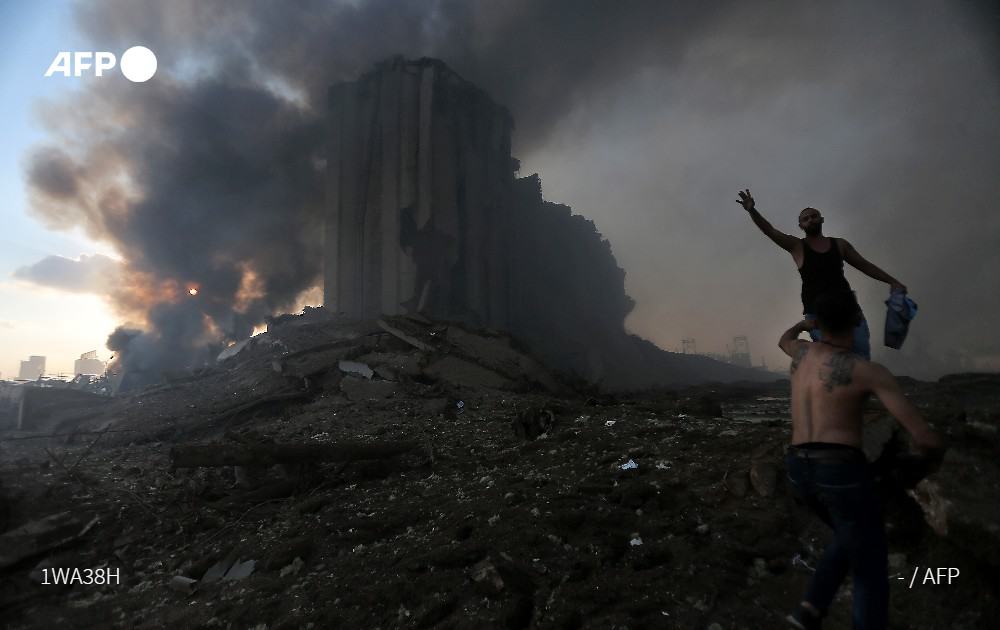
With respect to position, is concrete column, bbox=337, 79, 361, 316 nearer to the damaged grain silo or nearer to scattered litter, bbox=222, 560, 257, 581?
the damaged grain silo

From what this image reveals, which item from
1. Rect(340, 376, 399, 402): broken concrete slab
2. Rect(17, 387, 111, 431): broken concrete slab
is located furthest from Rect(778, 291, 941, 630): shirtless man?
Rect(17, 387, 111, 431): broken concrete slab

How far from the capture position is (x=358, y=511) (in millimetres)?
4250

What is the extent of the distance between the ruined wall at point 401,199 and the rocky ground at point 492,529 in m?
19.9

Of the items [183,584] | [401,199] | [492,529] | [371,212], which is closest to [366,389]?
[183,584]

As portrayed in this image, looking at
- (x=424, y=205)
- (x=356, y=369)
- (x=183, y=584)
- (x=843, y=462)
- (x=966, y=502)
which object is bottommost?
(x=183, y=584)

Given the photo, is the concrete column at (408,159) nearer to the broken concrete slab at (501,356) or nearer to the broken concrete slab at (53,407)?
the broken concrete slab at (501,356)

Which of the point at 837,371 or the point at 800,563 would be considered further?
the point at 800,563

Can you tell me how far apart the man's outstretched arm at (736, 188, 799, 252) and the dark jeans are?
1.65 meters

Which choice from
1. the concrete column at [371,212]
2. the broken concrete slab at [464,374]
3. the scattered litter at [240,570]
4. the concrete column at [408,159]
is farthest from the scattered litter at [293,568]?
the concrete column at [371,212]

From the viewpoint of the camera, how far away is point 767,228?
3.03 m

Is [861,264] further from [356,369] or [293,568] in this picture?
[356,369]

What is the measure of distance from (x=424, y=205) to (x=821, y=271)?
82.3 ft

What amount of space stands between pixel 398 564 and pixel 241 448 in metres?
2.96

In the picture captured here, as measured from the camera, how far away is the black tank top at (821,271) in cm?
277
